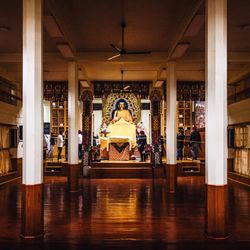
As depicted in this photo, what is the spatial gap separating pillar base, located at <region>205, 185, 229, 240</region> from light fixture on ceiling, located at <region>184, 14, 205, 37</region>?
3180 mm

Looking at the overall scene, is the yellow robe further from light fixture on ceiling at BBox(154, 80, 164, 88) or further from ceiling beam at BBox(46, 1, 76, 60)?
ceiling beam at BBox(46, 1, 76, 60)

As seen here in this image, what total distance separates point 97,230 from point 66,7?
4.11m

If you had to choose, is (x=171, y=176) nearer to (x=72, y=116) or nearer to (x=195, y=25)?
(x=72, y=116)

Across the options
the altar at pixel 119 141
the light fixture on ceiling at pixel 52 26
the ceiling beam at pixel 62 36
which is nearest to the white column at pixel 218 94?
the ceiling beam at pixel 62 36

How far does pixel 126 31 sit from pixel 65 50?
1.67m

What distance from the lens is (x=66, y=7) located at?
709cm

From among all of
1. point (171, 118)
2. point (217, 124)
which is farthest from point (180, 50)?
point (217, 124)

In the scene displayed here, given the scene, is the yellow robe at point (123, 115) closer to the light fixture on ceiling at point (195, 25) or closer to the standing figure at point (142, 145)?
the standing figure at point (142, 145)

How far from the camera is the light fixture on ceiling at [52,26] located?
22.6ft

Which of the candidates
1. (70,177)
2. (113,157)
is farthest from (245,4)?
(113,157)

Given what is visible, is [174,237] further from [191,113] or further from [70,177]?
[191,113]

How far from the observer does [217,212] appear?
532 centimetres

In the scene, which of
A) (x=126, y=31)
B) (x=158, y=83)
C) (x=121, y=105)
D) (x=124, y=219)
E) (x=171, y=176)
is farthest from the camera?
(x=121, y=105)

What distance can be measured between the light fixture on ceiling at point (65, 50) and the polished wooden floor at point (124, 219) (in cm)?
361
